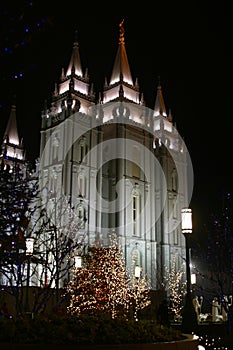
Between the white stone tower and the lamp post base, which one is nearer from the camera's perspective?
the lamp post base

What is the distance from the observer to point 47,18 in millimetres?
10078

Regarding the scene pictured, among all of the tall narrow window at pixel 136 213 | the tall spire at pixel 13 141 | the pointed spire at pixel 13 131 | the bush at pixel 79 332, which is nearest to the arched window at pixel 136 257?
the tall narrow window at pixel 136 213

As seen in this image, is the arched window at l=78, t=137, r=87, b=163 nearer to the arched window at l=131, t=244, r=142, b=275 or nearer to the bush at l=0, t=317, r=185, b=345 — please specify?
the arched window at l=131, t=244, r=142, b=275

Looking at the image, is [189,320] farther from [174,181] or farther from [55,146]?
[174,181]

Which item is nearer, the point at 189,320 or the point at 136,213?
the point at 189,320

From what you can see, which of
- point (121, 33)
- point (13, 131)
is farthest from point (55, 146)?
point (121, 33)

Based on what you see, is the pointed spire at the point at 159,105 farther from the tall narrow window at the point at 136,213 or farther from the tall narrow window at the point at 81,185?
the tall narrow window at the point at 81,185

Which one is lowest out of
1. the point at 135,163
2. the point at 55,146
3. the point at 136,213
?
the point at 136,213

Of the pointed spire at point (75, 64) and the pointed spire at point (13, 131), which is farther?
the pointed spire at point (13, 131)

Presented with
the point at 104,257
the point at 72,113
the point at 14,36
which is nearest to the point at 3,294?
the point at 104,257

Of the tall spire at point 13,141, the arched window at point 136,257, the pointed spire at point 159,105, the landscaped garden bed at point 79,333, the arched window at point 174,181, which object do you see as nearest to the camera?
the landscaped garden bed at point 79,333

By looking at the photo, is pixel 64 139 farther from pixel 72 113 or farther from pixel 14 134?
pixel 14 134

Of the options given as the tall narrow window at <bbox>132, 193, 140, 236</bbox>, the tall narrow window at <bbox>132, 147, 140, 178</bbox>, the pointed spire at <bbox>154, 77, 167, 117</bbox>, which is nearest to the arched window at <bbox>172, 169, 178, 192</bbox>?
the pointed spire at <bbox>154, 77, 167, 117</bbox>

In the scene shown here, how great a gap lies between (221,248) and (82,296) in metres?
11.2
